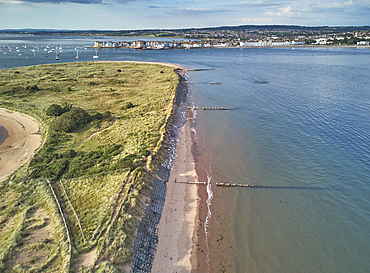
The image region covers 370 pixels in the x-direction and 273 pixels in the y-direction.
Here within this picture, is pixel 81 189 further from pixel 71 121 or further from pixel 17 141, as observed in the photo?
pixel 71 121

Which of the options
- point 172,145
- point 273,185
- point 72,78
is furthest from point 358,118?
point 72,78

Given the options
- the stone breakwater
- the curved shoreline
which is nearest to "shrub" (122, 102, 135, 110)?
the stone breakwater

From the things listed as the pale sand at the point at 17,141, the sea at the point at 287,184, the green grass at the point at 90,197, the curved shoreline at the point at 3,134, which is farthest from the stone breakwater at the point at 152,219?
the curved shoreline at the point at 3,134

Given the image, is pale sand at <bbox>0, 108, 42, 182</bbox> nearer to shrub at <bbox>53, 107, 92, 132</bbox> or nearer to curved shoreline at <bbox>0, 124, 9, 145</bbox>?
curved shoreline at <bbox>0, 124, 9, 145</bbox>

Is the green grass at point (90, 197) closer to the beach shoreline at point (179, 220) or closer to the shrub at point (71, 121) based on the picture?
the beach shoreline at point (179, 220)

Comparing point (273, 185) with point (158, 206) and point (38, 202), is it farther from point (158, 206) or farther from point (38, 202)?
point (38, 202)
